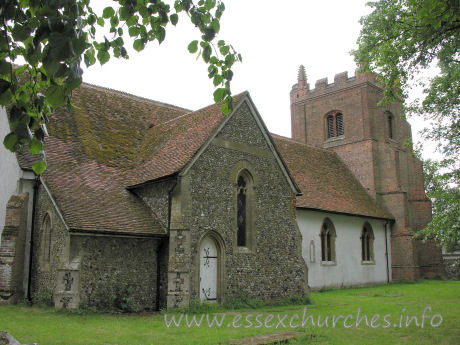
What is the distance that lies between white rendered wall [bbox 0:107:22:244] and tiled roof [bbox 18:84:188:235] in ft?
1.67

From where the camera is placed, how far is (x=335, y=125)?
33.7 meters

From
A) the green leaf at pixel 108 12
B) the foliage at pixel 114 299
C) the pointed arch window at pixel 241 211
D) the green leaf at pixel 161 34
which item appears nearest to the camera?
the green leaf at pixel 108 12

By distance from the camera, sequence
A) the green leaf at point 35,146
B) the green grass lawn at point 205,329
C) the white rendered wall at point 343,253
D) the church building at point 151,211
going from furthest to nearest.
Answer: the white rendered wall at point 343,253 < the church building at point 151,211 < the green grass lawn at point 205,329 < the green leaf at point 35,146

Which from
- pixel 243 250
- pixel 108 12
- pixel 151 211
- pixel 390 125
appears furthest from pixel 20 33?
pixel 390 125

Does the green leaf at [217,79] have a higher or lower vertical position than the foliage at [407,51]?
lower

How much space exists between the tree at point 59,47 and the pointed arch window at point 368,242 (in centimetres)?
2471

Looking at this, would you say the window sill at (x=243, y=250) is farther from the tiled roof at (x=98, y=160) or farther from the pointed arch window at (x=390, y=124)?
the pointed arch window at (x=390, y=124)

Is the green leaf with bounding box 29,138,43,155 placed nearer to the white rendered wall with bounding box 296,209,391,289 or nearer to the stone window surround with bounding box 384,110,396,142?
the white rendered wall with bounding box 296,209,391,289

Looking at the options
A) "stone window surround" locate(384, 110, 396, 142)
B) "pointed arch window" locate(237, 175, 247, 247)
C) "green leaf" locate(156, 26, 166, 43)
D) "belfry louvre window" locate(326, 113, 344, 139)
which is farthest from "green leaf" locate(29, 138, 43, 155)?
"stone window surround" locate(384, 110, 396, 142)

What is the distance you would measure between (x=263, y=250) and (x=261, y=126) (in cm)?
482

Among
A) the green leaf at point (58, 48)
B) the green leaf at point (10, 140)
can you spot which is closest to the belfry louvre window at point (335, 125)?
the green leaf at point (10, 140)

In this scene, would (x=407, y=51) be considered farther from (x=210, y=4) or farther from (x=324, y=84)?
(x=324, y=84)

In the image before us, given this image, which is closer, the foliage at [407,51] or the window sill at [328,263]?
the foliage at [407,51]

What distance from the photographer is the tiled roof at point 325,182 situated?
965 inches
